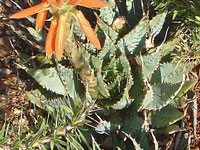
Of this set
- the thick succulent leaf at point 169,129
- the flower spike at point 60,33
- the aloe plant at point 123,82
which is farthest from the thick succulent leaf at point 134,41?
the flower spike at point 60,33

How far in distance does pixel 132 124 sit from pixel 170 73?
1.29 feet

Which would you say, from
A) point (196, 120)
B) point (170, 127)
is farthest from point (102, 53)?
point (196, 120)

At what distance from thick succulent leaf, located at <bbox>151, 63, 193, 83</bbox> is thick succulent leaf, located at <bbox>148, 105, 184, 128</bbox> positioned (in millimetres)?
173

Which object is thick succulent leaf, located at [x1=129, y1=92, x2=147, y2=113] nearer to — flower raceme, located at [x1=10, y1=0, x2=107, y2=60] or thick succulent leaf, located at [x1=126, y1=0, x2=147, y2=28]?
thick succulent leaf, located at [x1=126, y1=0, x2=147, y2=28]

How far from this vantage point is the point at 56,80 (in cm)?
224

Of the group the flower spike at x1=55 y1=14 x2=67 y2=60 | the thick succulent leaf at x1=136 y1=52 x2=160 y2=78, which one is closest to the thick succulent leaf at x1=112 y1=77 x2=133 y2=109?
the thick succulent leaf at x1=136 y1=52 x2=160 y2=78

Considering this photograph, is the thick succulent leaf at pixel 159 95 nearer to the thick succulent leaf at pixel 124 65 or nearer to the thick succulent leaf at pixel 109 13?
the thick succulent leaf at pixel 124 65

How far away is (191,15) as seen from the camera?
96.2 inches

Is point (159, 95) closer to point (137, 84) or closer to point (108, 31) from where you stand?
point (137, 84)

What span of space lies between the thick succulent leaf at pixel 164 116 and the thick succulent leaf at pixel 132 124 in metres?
0.12

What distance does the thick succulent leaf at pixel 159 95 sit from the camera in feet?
6.99

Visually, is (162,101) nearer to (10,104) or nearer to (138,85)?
(138,85)

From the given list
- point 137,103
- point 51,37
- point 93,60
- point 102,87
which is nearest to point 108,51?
point 93,60

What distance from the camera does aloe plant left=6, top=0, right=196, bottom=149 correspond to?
216 centimetres
